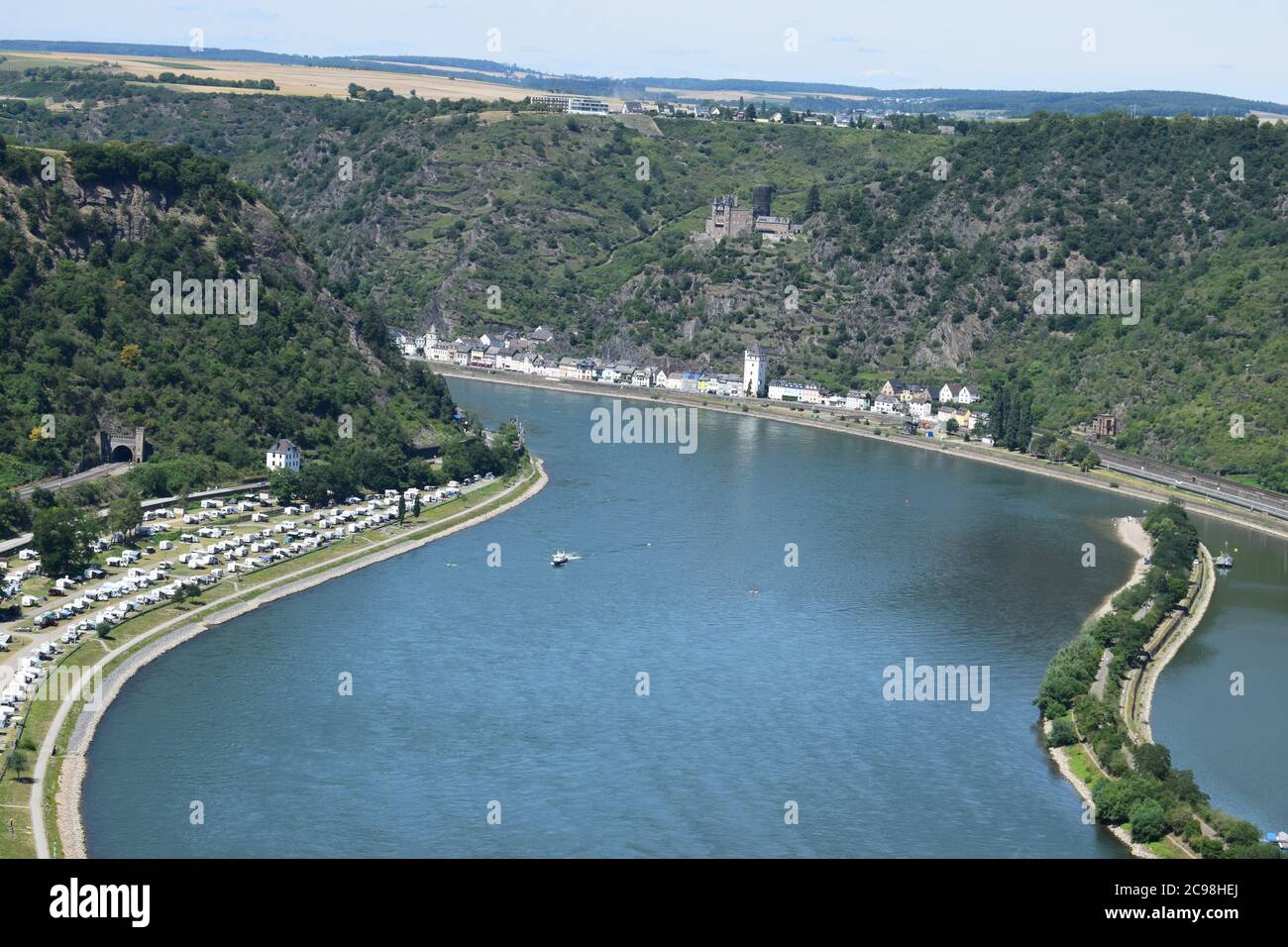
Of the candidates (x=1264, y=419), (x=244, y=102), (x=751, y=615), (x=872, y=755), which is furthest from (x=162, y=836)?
(x=244, y=102)

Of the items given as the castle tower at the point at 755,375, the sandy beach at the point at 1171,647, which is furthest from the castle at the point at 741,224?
the sandy beach at the point at 1171,647

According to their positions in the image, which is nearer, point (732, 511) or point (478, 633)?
point (478, 633)

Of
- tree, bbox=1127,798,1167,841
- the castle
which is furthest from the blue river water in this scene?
the castle

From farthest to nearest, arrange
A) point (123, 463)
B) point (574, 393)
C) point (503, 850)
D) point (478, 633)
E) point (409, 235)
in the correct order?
point (409, 235) → point (574, 393) → point (123, 463) → point (478, 633) → point (503, 850)

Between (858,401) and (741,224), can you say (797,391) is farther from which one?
(741,224)

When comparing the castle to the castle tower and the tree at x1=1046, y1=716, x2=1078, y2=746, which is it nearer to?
the castle tower

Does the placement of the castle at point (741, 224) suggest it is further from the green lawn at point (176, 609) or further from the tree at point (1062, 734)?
the tree at point (1062, 734)

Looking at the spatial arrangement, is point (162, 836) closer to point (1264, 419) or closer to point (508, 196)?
point (1264, 419)

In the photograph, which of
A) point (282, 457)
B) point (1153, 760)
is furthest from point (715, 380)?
point (1153, 760)
